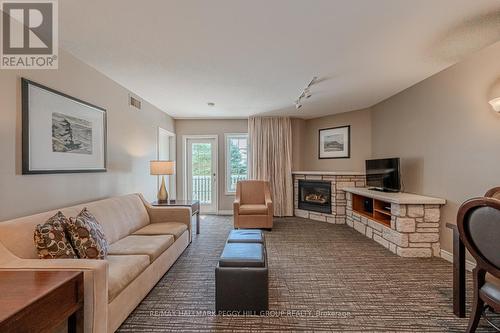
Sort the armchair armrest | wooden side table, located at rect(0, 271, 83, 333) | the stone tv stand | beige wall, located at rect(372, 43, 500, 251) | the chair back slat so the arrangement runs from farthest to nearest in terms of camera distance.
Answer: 1. the stone tv stand
2. beige wall, located at rect(372, 43, 500, 251)
3. the armchair armrest
4. the chair back slat
5. wooden side table, located at rect(0, 271, 83, 333)

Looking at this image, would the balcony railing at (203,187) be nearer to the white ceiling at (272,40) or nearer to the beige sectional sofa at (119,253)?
the beige sectional sofa at (119,253)

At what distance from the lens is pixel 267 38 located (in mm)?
2482

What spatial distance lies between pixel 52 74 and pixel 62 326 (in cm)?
224

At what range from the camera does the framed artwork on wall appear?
2260mm

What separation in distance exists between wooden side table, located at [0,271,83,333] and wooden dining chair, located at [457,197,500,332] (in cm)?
239

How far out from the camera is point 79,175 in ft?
9.61

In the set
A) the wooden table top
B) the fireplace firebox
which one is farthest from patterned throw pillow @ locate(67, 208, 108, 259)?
the fireplace firebox

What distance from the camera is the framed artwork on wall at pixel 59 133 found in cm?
226

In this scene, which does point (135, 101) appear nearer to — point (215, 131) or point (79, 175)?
point (79, 175)

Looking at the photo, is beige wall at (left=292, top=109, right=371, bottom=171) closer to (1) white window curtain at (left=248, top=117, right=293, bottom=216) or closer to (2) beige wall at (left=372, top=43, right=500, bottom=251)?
(1) white window curtain at (left=248, top=117, right=293, bottom=216)

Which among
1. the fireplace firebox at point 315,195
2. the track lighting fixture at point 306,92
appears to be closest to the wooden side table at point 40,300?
the track lighting fixture at point 306,92

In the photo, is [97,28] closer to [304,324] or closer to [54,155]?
[54,155]

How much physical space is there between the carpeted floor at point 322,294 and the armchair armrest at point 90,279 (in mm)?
452

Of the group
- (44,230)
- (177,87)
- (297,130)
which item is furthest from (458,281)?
(297,130)
